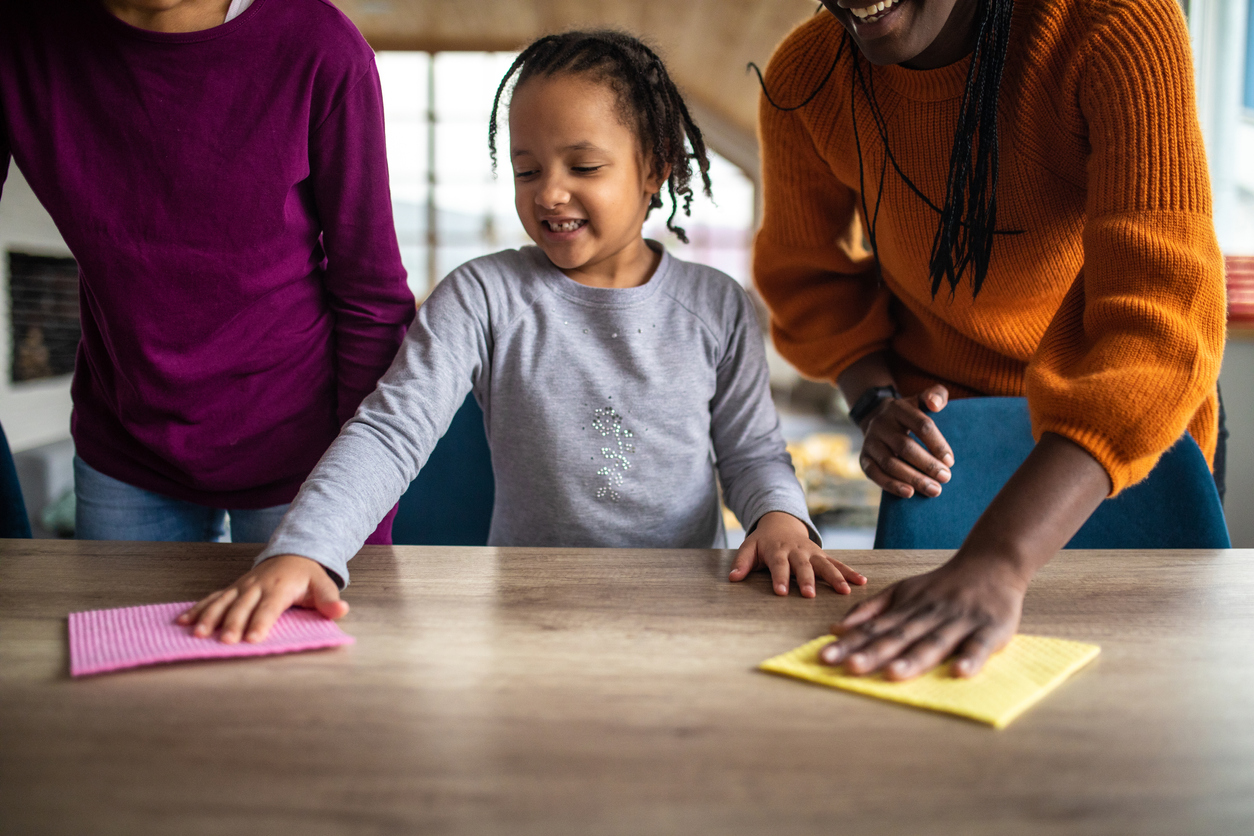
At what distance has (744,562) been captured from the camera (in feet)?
2.66

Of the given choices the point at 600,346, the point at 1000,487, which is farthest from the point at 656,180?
the point at 1000,487

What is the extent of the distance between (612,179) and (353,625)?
625 mm

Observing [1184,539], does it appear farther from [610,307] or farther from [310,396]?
[310,396]

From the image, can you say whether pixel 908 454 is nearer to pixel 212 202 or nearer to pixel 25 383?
pixel 212 202

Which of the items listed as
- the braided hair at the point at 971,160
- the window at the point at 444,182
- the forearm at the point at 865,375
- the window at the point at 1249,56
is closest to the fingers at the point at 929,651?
the braided hair at the point at 971,160

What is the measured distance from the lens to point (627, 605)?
71 cm

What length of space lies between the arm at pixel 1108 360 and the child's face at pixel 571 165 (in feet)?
1.65

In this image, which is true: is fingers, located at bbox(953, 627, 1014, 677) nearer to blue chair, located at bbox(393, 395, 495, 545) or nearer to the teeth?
the teeth

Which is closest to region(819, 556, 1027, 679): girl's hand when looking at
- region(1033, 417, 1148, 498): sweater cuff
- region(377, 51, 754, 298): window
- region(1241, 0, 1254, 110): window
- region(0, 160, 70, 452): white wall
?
region(1033, 417, 1148, 498): sweater cuff

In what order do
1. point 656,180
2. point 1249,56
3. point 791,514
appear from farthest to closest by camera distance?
1. point 1249,56
2. point 656,180
3. point 791,514

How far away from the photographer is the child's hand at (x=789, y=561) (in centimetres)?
77

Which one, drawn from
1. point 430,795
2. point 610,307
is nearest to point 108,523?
point 610,307

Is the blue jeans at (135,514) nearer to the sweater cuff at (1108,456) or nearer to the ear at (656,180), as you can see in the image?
the ear at (656,180)

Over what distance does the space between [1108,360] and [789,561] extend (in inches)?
12.2
